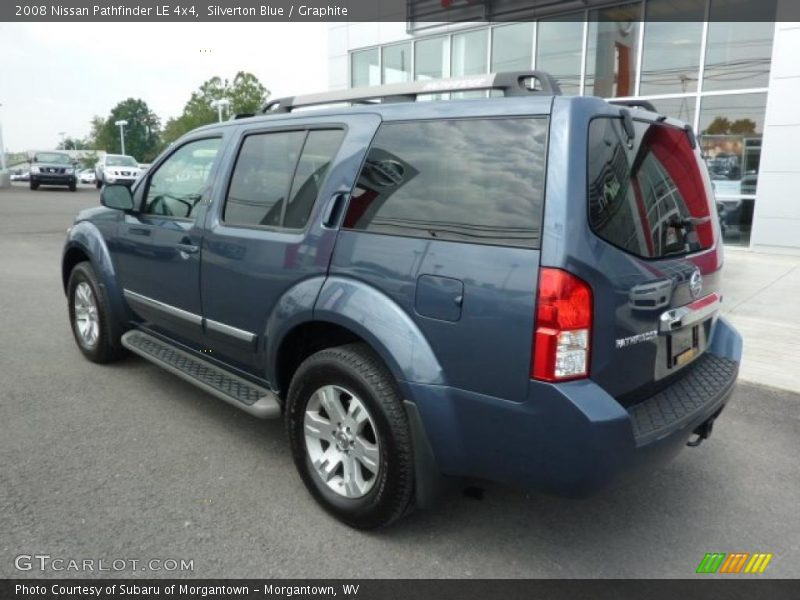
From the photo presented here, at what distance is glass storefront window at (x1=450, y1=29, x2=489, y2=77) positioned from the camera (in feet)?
48.2

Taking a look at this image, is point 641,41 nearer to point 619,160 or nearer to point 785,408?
point 785,408

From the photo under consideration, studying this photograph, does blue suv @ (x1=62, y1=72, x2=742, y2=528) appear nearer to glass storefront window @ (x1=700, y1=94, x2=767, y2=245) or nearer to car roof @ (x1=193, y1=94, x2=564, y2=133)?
car roof @ (x1=193, y1=94, x2=564, y2=133)

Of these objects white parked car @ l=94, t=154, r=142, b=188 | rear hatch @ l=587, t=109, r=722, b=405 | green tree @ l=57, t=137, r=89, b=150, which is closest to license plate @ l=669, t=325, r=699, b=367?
rear hatch @ l=587, t=109, r=722, b=405

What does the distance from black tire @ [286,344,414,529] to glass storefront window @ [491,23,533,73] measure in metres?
12.6

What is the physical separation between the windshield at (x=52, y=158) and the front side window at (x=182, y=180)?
28732mm

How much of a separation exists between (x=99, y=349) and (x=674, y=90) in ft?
37.2

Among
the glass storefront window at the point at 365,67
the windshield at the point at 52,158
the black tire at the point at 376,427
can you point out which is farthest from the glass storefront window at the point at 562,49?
the windshield at the point at 52,158

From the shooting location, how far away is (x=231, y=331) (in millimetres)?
3404

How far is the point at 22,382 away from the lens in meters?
4.48

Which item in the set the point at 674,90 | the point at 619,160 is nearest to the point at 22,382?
the point at 619,160

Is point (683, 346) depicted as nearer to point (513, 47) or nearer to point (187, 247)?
point (187, 247)

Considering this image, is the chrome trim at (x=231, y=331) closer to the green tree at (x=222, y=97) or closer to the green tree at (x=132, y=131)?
the green tree at (x=222, y=97)

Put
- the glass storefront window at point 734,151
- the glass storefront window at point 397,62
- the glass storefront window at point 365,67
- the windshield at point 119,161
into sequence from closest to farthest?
the glass storefront window at point 734,151
the glass storefront window at point 397,62
the glass storefront window at point 365,67
the windshield at point 119,161

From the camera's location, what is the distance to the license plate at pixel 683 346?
262 centimetres
